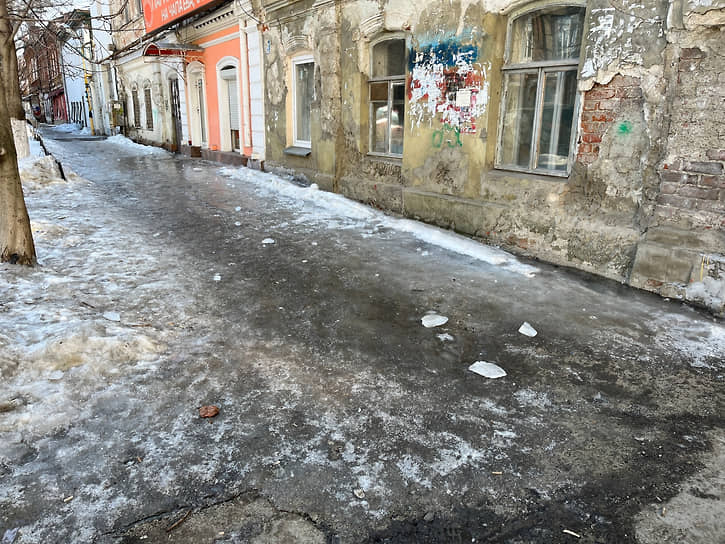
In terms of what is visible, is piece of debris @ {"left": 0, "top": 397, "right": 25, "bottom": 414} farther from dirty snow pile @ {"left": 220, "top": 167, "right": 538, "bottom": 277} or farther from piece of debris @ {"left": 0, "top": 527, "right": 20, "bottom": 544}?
dirty snow pile @ {"left": 220, "top": 167, "right": 538, "bottom": 277}

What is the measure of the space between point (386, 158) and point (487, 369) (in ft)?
17.6

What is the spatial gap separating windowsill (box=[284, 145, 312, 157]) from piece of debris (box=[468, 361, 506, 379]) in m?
7.27

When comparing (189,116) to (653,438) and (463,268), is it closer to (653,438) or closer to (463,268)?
(463,268)

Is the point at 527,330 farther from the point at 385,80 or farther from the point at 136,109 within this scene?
the point at 136,109

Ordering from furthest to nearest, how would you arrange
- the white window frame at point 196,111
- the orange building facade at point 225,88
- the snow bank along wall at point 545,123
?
the white window frame at point 196,111 < the orange building facade at point 225,88 < the snow bank along wall at point 545,123

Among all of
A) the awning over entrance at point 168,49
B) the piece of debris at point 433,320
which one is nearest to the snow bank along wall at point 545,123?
the piece of debris at point 433,320

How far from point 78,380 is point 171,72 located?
52.6ft

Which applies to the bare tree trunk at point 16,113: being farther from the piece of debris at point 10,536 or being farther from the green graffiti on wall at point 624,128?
the green graffiti on wall at point 624,128

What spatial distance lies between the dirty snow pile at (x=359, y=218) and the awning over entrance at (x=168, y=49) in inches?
210

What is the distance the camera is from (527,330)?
3801mm

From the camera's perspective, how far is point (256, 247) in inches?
233

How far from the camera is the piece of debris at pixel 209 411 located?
8.82 ft

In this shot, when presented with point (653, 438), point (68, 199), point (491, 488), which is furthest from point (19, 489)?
point (68, 199)

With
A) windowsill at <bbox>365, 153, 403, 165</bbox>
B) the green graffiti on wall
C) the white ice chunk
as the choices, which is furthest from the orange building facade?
the white ice chunk
